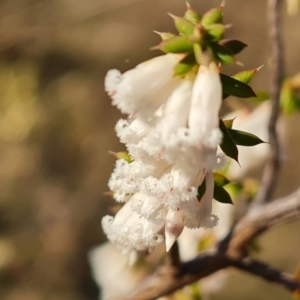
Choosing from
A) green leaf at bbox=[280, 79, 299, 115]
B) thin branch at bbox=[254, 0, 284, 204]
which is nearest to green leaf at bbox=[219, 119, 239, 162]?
thin branch at bbox=[254, 0, 284, 204]

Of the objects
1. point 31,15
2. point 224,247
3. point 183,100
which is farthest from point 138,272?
point 31,15

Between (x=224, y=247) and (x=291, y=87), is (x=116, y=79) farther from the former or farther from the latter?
(x=291, y=87)

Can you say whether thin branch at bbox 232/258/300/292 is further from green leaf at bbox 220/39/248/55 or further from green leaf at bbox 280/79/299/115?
green leaf at bbox 220/39/248/55

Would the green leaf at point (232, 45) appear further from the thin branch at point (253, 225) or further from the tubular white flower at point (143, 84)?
the thin branch at point (253, 225)

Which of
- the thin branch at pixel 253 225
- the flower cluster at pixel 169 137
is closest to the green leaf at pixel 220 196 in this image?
the flower cluster at pixel 169 137

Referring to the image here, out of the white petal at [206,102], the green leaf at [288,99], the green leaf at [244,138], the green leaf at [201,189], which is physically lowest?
the green leaf at [288,99]
